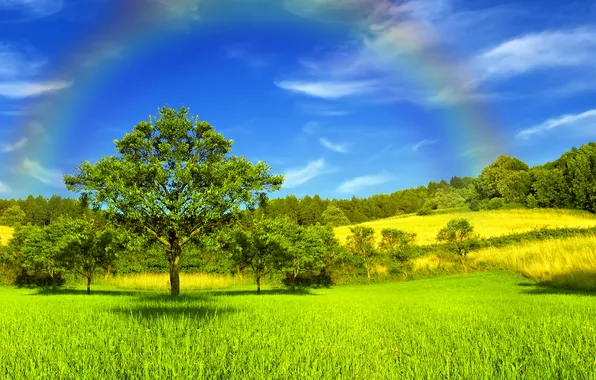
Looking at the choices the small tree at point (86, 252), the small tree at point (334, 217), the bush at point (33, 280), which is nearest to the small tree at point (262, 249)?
the small tree at point (86, 252)

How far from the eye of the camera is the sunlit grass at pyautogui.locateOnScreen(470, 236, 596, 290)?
94.8ft

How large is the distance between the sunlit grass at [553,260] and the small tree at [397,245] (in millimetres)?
8127

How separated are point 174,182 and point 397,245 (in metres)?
36.5

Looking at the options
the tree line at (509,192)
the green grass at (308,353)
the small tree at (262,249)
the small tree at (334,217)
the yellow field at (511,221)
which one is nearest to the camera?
the green grass at (308,353)

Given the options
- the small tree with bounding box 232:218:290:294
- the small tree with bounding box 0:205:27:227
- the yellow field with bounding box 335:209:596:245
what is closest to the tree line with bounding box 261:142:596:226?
the yellow field with bounding box 335:209:596:245

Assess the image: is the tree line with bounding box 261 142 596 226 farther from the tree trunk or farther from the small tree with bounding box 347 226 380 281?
the tree trunk

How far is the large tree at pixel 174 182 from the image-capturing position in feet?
81.4

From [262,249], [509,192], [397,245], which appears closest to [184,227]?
[262,249]

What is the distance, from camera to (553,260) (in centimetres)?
3531

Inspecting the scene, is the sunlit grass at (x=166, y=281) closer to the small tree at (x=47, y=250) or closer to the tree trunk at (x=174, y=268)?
the small tree at (x=47, y=250)

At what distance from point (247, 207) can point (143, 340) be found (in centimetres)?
2140

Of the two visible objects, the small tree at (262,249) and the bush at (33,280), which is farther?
the bush at (33,280)

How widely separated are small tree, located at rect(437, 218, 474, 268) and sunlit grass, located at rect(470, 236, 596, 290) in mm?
1876

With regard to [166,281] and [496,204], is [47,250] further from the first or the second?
[496,204]
